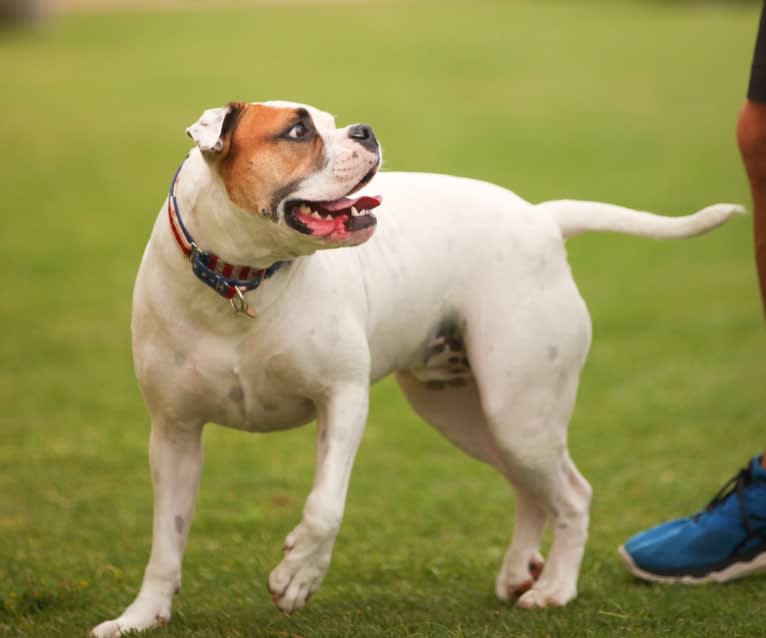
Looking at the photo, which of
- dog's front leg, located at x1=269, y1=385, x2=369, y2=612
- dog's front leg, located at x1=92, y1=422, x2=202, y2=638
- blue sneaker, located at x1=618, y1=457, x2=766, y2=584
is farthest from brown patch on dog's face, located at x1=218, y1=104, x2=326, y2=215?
blue sneaker, located at x1=618, y1=457, x2=766, y2=584

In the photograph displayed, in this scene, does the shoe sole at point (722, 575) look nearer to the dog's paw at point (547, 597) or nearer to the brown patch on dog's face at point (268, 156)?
the dog's paw at point (547, 597)

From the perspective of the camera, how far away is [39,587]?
14.6 feet

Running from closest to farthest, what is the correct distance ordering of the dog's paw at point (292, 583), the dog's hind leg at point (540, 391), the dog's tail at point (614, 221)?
the dog's paw at point (292, 583) < the dog's hind leg at point (540, 391) < the dog's tail at point (614, 221)

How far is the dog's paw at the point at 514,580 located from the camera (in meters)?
4.56

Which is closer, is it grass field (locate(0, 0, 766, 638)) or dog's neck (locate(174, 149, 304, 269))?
dog's neck (locate(174, 149, 304, 269))

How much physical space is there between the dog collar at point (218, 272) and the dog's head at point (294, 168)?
0.18 m

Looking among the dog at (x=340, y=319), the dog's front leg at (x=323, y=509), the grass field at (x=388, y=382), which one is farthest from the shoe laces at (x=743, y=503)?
the dog's front leg at (x=323, y=509)

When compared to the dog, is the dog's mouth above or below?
above

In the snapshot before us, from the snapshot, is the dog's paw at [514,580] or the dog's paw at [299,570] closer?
the dog's paw at [299,570]

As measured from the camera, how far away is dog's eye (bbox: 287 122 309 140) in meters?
3.62

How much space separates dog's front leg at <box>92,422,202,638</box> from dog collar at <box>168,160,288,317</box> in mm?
521

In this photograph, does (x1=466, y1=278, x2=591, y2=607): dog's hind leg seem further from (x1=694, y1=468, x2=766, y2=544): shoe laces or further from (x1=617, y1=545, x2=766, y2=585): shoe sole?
(x1=694, y1=468, x2=766, y2=544): shoe laces

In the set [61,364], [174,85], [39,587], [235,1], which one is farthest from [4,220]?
[235,1]

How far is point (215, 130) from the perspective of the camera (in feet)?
11.6
